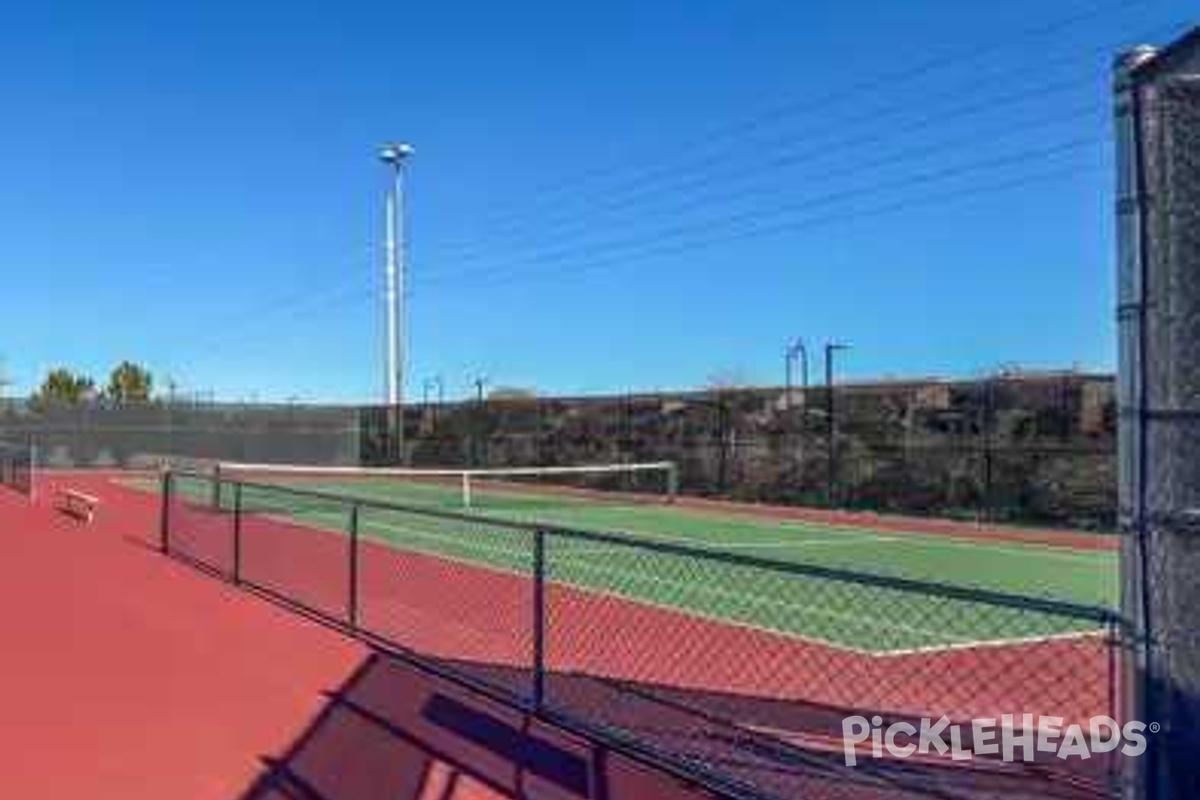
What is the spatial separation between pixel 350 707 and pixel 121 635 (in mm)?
3424

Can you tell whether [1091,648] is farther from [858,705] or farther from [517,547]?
[517,547]

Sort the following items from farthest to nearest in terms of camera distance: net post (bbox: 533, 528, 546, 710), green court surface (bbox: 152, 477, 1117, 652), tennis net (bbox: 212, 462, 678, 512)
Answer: tennis net (bbox: 212, 462, 678, 512) → green court surface (bbox: 152, 477, 1117, 652) → net post (bbox: 533, 528, 546, 710)

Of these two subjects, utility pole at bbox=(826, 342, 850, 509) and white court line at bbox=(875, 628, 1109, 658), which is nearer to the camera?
white court line at bbox=(875, 628, 1109, 658)

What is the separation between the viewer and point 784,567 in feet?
22.1

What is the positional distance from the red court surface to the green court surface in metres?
1.15

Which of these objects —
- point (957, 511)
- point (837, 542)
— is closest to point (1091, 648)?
point (837, 542)

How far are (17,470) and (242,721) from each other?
32.9 meters

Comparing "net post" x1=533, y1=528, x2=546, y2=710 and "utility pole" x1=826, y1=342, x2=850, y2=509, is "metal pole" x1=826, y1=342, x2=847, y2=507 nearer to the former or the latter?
"utility pole" x1=826, y1=342, x2=850, y2=509

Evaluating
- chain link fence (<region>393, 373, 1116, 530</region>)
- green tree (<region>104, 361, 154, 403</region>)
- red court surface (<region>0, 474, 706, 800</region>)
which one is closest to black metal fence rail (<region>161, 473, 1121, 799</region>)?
red court surface (<region>0, 474, 706, 800</region>)

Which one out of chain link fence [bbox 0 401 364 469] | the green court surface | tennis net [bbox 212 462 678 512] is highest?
chain link fence [bbox 0 401 364 469]

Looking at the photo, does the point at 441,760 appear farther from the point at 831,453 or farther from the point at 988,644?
the point at 831,453

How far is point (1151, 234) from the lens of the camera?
14.1 ft

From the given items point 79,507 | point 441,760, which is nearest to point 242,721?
point 441,760

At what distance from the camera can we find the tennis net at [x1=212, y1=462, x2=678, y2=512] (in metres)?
33.4
